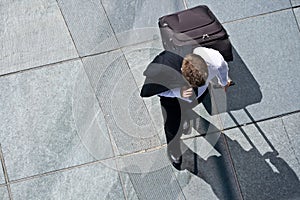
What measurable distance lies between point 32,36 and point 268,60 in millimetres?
2968

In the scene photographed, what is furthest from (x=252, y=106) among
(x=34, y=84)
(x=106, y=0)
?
(x=34, y=84)

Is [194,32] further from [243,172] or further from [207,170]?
[243,172]

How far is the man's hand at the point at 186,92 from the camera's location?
182 inches

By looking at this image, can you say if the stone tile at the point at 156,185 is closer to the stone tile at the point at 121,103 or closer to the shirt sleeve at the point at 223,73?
the stone tile at the point at 121,103

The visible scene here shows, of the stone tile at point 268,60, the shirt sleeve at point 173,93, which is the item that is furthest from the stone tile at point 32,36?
the stone tile at point 268,60

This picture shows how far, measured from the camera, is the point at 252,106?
5.84 metres

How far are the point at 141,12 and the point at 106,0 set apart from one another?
1.62ft

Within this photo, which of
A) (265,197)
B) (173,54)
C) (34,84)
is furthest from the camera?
(34,84)

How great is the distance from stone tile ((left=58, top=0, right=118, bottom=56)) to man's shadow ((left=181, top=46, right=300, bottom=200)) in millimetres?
1472

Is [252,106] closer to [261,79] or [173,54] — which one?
[261,79]

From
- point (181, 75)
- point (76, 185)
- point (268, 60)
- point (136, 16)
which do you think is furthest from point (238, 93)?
point (76, 185)

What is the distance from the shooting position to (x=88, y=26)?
6.17m

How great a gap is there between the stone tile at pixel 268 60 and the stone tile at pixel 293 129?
99 mm

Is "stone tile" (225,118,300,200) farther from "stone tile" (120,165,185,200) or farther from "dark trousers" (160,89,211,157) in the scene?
"stone tile" (120,165,185,200)
